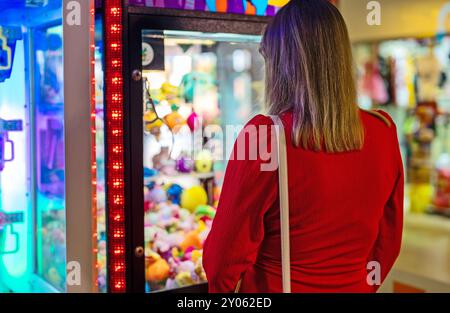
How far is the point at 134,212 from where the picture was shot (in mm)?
2281

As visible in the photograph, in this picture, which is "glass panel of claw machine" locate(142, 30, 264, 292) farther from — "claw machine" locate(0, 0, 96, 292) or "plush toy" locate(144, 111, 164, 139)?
"claw machine" locate(0, 0, 96, 292)

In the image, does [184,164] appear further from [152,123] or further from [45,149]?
[45,149]

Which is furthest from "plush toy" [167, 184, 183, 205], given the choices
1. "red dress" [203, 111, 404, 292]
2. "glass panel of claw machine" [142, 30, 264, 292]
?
"red dress" [203, 111, 404, 292]

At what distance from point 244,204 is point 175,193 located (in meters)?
1.07

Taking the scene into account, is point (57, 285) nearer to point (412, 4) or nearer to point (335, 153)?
point (335, 153)

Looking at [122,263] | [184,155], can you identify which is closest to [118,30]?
[184,155]

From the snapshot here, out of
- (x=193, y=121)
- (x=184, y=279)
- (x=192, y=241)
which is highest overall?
(x=193, y=121)

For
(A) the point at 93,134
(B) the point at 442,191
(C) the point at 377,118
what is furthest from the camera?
(B) the point at 442,191

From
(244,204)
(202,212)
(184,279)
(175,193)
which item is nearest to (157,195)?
(175,193)

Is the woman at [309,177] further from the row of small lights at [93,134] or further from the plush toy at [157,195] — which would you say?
the plush toy at [157,195]

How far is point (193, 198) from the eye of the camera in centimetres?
274

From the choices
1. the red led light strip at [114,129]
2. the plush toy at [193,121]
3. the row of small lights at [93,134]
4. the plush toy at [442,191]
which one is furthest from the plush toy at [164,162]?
the plush toy at [442,191]

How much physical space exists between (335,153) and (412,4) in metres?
4.31
